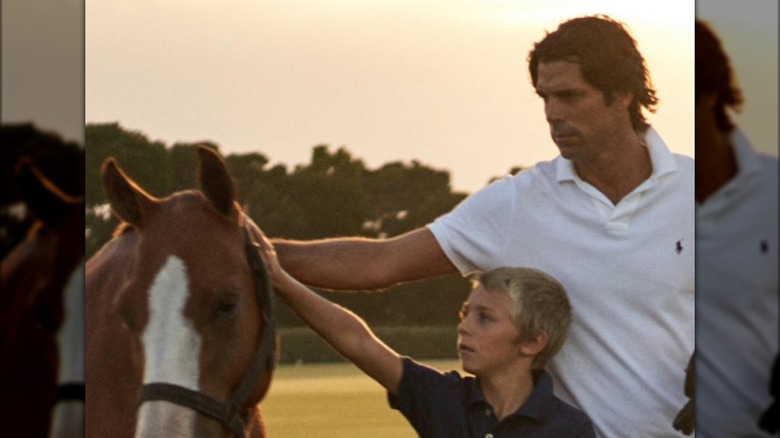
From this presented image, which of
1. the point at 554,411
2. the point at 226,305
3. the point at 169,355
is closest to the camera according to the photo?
the point at 169,355

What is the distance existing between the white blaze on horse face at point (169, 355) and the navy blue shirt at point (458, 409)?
687 mm

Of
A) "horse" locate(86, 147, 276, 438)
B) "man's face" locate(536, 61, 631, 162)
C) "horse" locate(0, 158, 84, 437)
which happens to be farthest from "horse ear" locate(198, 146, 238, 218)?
"man's face" locate(536, 61, 631, 162)

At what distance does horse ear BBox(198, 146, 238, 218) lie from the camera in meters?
3.59

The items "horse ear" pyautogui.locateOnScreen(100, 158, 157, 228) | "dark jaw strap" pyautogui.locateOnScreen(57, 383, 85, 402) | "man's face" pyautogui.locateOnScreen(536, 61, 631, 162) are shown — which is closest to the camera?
"horse ear" pyautogui.locateOnScreen(100, 158, 157, 228)

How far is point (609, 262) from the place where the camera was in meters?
3.91

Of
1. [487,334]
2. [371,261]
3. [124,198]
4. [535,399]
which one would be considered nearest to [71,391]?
[124,198]

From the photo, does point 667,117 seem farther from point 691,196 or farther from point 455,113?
point 455,113

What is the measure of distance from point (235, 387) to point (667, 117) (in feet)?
5.19

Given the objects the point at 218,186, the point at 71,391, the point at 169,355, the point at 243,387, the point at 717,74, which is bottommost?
the point at 71,391

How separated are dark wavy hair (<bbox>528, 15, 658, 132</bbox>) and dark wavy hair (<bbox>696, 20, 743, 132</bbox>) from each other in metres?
0.29

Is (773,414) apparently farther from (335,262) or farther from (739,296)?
(335,262)

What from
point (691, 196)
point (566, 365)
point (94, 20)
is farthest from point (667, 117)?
point (94, 20)

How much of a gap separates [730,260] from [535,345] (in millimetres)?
813

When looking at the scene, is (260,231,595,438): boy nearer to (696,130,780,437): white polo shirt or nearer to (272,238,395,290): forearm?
(272,238,395,290): forearm
